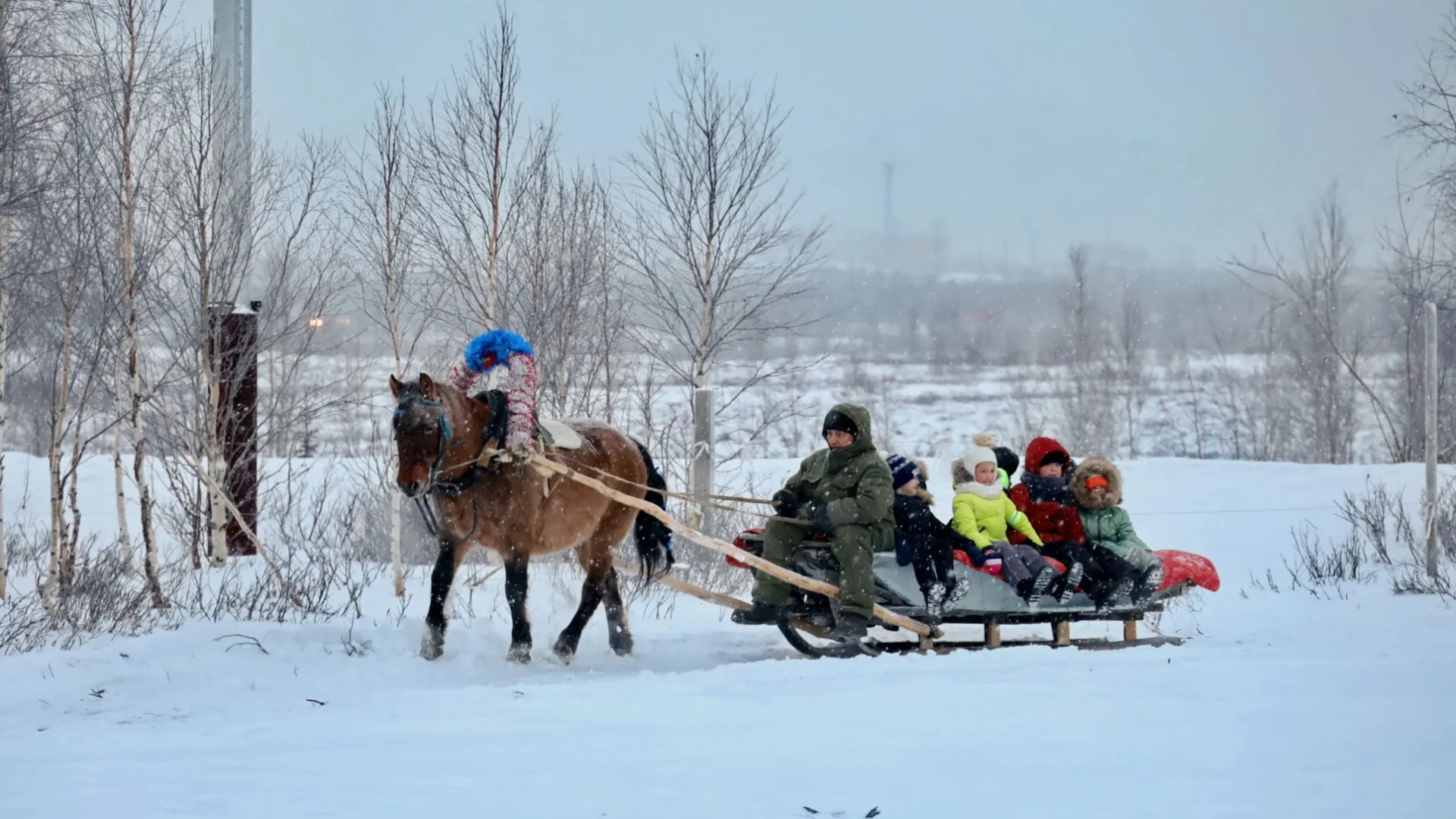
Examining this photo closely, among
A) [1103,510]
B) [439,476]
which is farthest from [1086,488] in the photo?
[439,476]

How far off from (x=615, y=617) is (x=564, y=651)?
0.52 metres

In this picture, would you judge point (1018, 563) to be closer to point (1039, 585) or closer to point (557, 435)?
point (1039, 585)

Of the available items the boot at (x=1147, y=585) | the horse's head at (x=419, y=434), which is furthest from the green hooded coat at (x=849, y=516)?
the horse's head at (x=419, y=434)

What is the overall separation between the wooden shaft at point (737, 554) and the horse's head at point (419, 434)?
61 centimetres

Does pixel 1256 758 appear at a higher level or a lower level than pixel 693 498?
lower

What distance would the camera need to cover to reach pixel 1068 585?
25.4 feet

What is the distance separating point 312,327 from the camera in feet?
36.0

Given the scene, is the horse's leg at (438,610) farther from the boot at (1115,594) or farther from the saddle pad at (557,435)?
the boot at (1115,594)

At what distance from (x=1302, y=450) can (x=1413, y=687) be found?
103 feet

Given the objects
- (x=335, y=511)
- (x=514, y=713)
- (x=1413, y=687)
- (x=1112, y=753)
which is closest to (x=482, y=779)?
(x=514, y=713)

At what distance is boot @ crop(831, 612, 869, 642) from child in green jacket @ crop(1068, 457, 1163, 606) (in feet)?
5.79

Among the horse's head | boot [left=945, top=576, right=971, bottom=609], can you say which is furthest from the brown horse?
boot [left=945, top=576, right=971, bottom=609]

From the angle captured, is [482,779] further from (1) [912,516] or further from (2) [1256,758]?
(1) [912,516]

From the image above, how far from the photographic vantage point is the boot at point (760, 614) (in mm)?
7566
